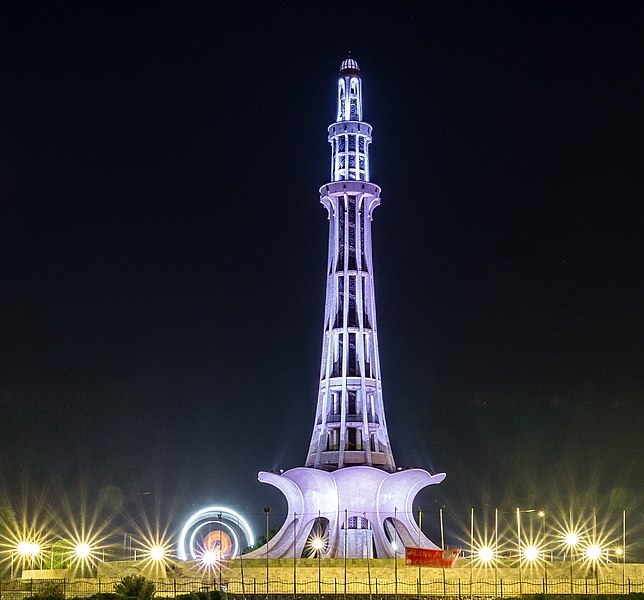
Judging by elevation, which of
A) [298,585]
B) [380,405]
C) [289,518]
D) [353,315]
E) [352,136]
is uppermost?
[352,136]

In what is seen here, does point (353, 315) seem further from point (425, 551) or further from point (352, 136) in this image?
point (425, 551)

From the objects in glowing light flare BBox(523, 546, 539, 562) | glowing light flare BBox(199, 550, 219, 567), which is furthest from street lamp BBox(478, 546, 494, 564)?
glowing light flare BBox(199, 550, 219, 567)

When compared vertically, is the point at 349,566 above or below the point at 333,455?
below

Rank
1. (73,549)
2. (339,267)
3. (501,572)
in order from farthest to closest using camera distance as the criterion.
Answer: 1. (339,267)
2. (73,549)
3. (501,572)

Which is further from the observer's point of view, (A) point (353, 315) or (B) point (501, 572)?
(A) point (353, 315)

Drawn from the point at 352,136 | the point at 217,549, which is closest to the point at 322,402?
the point at 217,549

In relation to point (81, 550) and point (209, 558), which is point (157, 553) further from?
point (81, 550)

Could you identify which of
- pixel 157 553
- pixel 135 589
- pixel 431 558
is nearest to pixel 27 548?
pixel 157 553
